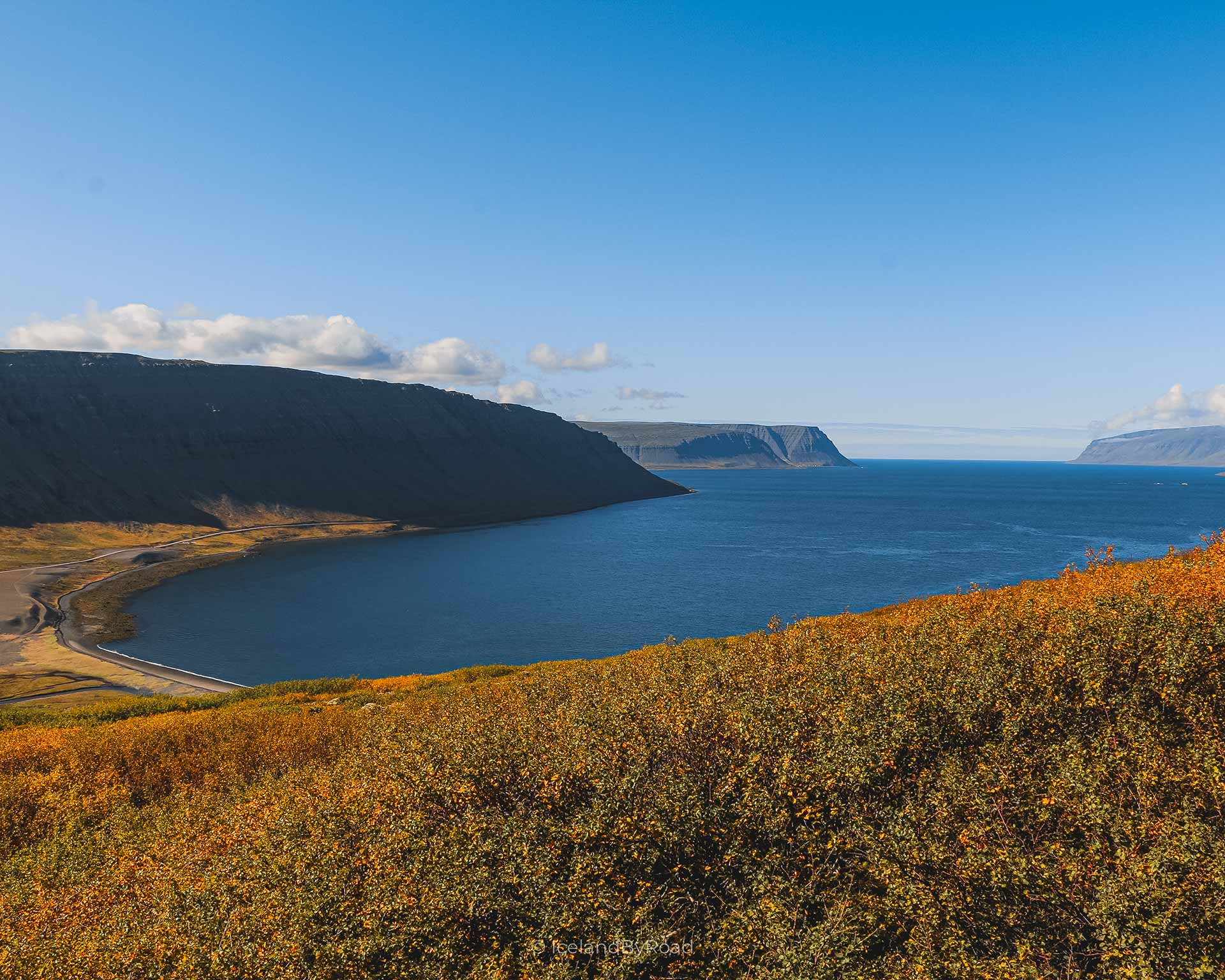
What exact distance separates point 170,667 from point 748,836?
8817 centimetres

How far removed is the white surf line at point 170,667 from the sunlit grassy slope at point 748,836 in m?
52.6

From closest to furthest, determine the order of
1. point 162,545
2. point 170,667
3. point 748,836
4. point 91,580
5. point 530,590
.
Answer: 1. point 748,836
2. point 170,667
3. point 530,590
4. point 91,580
5. point 162,545

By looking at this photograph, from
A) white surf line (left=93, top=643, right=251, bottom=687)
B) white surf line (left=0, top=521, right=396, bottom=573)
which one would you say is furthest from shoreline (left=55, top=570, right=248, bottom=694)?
white surf line (left=0, top=521, right=396, bottom=573)

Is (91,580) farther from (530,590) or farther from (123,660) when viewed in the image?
(530,590)

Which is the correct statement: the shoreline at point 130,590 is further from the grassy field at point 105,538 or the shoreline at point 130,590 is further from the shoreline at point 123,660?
the grassy field at point 105,538

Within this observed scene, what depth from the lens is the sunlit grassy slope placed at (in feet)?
52.7

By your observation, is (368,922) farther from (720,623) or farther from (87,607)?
(87,607)

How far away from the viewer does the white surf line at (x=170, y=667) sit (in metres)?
78.9

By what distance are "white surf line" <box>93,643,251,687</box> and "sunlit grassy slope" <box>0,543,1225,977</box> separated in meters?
52.6

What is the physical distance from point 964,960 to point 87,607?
136235 mm

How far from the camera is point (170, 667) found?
8431cm

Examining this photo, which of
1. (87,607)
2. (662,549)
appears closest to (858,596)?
(662,549)

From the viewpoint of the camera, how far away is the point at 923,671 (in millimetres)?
25062

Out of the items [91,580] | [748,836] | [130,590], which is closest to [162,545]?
[91,580]
